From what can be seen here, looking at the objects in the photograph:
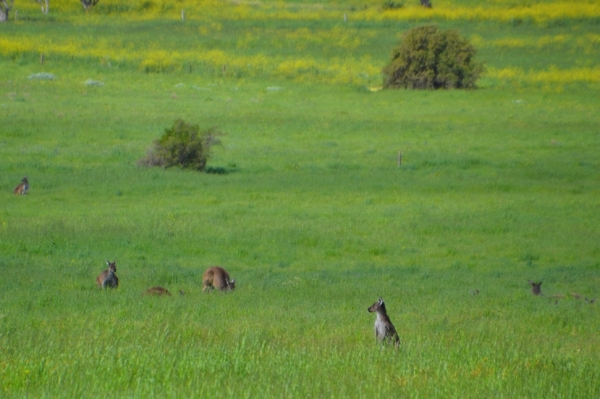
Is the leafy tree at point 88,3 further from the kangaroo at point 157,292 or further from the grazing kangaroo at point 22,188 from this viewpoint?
the kangaroo at point 157,292

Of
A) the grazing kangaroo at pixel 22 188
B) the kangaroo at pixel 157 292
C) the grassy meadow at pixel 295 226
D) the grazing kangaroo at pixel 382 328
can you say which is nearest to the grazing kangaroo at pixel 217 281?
the grassy meadow at pixel 295 226

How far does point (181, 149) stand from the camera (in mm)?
29391

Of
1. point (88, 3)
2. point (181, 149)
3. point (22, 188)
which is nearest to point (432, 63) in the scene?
point (181, 149)

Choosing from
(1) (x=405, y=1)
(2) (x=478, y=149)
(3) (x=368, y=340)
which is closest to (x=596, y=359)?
(3) (x=368, y=340)

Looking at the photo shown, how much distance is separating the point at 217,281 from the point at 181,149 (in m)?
15.7

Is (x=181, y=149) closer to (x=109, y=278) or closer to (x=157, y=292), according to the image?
(x=109, y=278)

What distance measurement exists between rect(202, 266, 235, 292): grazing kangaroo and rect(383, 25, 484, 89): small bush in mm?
38136

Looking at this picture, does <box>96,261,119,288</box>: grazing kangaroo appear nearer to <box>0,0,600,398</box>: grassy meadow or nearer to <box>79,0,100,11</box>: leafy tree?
<box>0,0,600,398</box>: grassy meadow

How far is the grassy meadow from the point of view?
7801 millimetres

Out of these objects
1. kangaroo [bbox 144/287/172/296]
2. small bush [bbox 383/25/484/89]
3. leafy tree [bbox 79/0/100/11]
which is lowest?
kangaroo [bbox 144/287/172/296]

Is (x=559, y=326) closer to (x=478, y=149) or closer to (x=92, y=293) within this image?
(x=92, y=293)

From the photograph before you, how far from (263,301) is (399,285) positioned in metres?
3.53

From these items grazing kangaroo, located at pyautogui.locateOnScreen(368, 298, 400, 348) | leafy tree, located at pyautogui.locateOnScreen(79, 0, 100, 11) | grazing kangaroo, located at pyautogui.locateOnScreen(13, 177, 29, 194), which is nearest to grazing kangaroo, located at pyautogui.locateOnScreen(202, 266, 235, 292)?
grazing kangaroo, located at pyautogui.locateOnScreen(368, 298, 400, 348)

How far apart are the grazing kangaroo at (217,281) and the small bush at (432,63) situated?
3814cm
